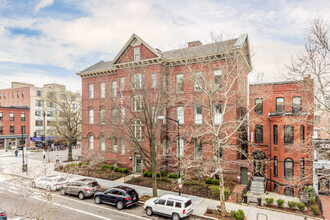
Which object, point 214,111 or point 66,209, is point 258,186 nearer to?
point 214,111

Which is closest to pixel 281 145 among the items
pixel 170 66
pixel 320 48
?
pixel 320 48

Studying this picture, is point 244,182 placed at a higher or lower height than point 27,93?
lower

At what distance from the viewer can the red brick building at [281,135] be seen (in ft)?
69.6

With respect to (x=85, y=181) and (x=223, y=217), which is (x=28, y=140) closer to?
(x=85, y=181)

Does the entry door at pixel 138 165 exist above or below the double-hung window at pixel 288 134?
below

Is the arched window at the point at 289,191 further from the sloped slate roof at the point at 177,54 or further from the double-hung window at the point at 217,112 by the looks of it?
the sloped slate roof at the point at 177,54

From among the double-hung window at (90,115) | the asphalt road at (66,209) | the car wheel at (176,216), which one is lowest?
the asphalt road at (66,209)

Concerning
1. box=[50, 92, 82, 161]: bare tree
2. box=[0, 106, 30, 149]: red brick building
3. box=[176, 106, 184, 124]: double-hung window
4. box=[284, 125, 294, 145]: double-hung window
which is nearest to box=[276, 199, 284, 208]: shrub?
box=[284, 125, 294, 145]: double-hung window

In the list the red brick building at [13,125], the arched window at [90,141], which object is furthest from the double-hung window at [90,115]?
the red brick building at [13,125]

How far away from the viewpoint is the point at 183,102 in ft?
83.2

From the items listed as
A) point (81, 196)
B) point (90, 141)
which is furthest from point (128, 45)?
point (81, 196)

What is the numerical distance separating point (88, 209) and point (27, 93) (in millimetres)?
52527

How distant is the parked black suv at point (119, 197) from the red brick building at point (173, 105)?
16.4ft

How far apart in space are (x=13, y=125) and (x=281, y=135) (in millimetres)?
56846
